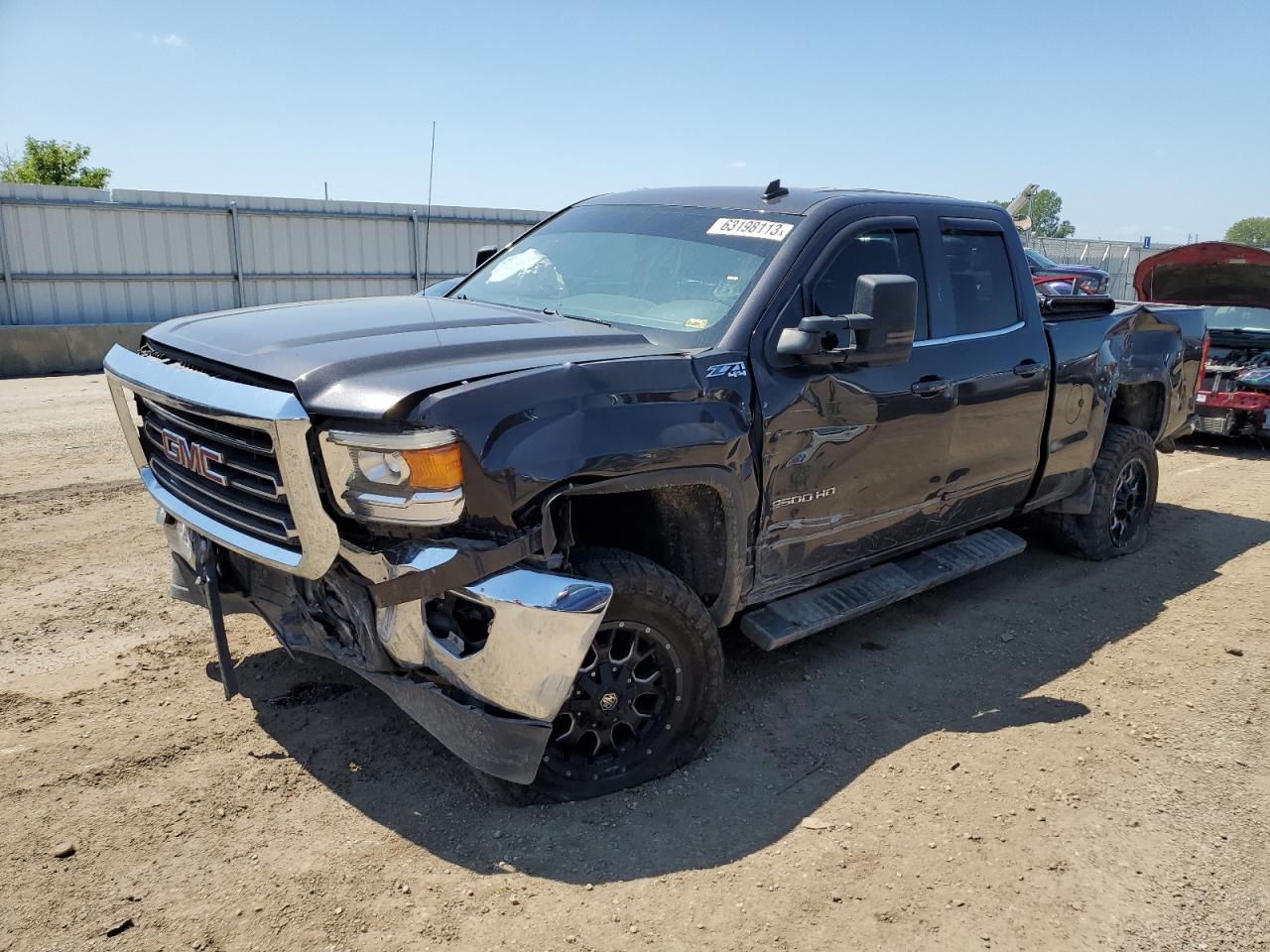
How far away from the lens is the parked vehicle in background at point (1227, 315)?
9.20m

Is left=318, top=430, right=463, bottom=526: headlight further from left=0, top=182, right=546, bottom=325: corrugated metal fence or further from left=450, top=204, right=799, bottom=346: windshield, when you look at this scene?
left=0, top=182, right=546, bottom=325: corrugated metal fence

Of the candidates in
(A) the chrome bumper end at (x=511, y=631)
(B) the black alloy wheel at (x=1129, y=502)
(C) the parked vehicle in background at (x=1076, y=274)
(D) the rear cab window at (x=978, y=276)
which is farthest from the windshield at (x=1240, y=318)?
(A) the chrome bumper end at (x=511, y=631)

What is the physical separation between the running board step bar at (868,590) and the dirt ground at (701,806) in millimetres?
357

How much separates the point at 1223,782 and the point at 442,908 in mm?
2791

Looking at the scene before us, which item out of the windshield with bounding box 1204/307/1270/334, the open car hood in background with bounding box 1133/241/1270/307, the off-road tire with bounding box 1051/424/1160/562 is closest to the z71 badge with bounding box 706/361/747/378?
the off-road tire with bounding box 1051/424/1160/562

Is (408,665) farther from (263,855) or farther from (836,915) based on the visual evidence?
(836,915)

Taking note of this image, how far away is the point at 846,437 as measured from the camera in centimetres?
386

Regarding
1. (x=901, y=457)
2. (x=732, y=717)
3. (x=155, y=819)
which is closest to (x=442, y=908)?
(x=155, y=819)

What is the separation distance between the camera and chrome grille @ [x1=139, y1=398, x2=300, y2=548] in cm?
294

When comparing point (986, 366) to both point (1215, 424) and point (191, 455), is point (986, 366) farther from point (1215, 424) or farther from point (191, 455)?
point (1215, 424)

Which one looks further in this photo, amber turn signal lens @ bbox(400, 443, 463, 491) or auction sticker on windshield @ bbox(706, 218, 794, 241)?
auction sticker on windshield @ bbox(706, 218, 794, 241)

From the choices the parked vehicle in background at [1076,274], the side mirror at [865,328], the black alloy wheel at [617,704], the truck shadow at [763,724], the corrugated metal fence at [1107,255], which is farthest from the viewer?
the corrugated metal fence at [1107,255]

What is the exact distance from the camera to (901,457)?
417 cm

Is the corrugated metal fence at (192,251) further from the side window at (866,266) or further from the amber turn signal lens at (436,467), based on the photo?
the amber turn signal lens at (436,467)
